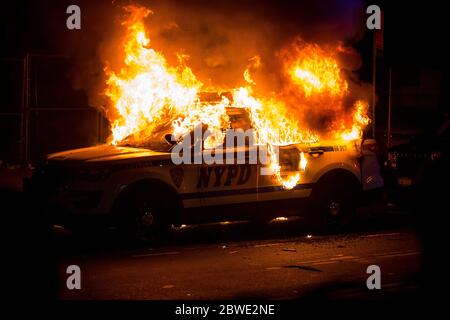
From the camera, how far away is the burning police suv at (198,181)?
977 centimetres

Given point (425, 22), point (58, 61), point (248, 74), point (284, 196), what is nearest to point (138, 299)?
point (284, 196)

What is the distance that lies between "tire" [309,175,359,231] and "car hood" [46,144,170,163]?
2473mm

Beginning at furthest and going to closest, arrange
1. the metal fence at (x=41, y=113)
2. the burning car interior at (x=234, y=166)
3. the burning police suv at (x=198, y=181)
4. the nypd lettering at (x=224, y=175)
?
the metal fence at (x=41, y=113)
the nypd lettering at (x=224, y=175)
the burning police suv at (x=198, y=181)
the burning car interior at (x=234, y=166)

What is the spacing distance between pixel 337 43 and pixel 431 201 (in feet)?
16.8

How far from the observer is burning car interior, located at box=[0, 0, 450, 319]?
8.55 meters

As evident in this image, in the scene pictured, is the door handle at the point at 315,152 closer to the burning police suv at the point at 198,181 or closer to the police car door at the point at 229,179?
A: the burning police suv at the point at 198,181

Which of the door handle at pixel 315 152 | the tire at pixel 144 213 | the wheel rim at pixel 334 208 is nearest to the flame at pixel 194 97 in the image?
the door handle at pixel 315 152

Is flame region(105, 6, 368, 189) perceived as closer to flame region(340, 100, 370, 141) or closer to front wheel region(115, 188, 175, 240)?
flame region(340, 100, 370, 141)

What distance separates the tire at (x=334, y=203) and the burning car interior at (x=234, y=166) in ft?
0.07

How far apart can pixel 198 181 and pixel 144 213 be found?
842mm
